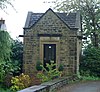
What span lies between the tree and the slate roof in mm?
5888

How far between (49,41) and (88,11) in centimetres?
937

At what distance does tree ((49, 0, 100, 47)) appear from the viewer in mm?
32531

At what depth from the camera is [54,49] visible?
24703mm

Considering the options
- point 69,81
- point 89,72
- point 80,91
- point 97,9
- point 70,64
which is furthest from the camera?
point 97,9

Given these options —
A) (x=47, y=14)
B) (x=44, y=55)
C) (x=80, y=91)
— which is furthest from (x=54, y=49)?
(x=80, y=91)

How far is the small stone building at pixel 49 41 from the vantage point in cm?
2436

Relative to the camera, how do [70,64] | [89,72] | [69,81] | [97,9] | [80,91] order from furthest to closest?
[97,9] → [89,72] → [70,64] → [69,81] → [80,91]

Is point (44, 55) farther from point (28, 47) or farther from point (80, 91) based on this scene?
point (80, 91)

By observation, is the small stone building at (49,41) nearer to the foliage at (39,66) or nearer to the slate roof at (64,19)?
the slate roof at (64,19)

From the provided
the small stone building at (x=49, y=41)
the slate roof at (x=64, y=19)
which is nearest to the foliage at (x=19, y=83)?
the small stone building at (x=49, y=41)

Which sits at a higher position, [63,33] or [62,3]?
[62,3]

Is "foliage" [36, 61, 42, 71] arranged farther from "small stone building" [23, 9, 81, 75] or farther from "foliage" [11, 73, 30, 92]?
"foliage" [11, 73, 30, 92]

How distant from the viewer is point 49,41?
2462 centimetres

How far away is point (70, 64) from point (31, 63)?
9.14 feet
